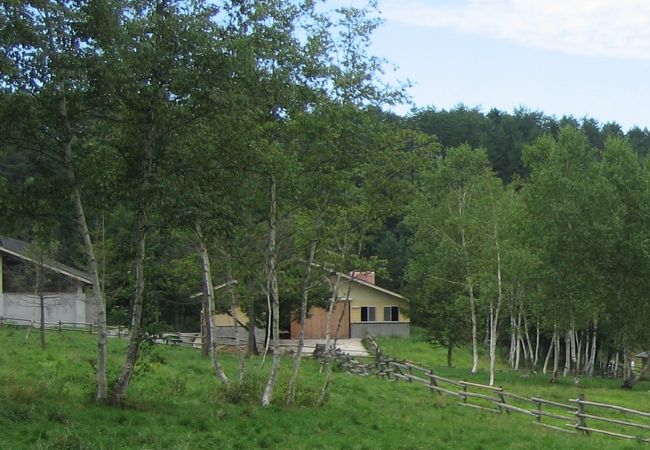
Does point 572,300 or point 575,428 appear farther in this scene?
point 572,300

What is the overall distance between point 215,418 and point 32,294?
30.7 meters

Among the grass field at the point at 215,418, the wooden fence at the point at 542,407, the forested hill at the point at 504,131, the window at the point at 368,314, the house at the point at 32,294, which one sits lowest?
the wooden fence at the point at 542,407

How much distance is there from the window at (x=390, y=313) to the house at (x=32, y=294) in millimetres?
21938

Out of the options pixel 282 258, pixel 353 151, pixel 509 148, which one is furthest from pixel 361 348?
pixel 509 148

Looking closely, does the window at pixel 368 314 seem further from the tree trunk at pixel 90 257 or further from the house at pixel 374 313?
the tree trunk at pixel 90 257

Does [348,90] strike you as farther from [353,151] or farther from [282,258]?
[282,258]

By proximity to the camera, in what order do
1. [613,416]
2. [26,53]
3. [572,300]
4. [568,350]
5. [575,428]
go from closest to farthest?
[26,53] → [575,428] → [613,416] → [572,300] → [568,350]

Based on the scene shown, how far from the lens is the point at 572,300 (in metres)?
34.2

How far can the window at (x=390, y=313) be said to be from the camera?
192ft

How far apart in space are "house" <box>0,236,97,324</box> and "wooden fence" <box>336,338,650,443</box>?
19.2m

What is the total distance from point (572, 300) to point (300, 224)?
66.6 ft

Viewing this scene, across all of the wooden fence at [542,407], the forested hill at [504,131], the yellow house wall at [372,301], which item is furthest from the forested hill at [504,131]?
the wooden fence at [542,407]

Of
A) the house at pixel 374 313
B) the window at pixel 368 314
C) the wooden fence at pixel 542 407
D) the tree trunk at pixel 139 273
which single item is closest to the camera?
the tree trunk at pixel 139 273

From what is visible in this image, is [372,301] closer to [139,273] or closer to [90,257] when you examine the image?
[139,273]
